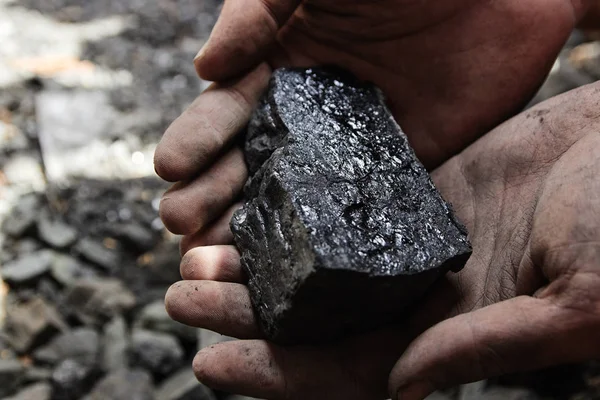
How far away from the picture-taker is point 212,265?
1862mm

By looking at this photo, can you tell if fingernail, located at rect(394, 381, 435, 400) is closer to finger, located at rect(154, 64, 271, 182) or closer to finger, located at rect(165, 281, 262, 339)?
finger, located at rect(165, 281, 262, 339)

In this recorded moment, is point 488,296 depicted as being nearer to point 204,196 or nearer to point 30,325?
point 204,196

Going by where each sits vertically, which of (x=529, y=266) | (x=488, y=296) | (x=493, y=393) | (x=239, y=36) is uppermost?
(x=239, y=36)

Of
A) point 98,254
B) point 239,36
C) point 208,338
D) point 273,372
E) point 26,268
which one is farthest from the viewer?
point 98,254

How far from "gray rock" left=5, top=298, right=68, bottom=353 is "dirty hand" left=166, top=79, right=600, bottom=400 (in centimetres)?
113

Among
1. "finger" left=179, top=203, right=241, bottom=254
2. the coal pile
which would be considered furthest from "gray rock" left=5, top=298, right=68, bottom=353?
"finger" left=179, top=203, right=241, bottom=254

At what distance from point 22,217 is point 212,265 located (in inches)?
66.9

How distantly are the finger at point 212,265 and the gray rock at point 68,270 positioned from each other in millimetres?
1246

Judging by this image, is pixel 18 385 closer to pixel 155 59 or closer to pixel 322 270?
pixel 322 270

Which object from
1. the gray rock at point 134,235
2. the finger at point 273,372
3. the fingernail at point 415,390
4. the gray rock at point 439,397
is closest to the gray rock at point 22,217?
the gray rock at point 134,235

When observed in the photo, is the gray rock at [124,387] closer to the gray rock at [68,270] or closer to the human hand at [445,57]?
the gray rock at [68,270]

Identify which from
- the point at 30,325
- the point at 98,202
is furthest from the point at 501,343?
the point at 98,202

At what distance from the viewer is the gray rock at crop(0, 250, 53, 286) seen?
2.82m

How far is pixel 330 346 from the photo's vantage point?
177cm
